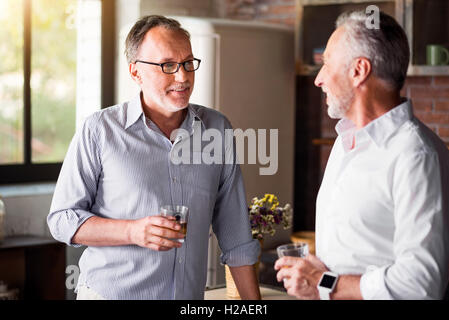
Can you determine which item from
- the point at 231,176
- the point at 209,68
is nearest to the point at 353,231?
the point at 231,176

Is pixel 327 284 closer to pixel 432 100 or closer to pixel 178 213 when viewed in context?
pixel 178 213

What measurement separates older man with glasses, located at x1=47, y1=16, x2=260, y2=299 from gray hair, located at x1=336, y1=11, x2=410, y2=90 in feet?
2.11

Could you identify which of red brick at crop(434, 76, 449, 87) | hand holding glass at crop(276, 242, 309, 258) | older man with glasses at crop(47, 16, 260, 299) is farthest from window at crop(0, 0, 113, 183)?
hand holding glass at crop(276, 242, 309, 258)

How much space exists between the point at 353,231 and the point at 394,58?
0.43 metres

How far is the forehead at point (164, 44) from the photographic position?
7.07 ft

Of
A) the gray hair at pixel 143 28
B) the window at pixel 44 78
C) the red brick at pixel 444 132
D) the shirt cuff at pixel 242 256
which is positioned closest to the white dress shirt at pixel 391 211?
the shirt cuff at pixel 242 256

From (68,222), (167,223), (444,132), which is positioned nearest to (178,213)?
(167,223)

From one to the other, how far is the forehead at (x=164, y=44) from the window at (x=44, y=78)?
8.07ft

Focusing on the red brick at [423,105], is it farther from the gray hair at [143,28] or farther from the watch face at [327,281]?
the watch face at [327,281]

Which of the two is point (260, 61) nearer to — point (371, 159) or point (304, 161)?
point (304, 161)

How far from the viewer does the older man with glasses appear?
2.09m

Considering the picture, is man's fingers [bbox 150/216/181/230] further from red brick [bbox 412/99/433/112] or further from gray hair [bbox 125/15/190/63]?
red brick [bbox 412/99/433/112]

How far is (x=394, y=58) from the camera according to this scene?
5.43 ft
